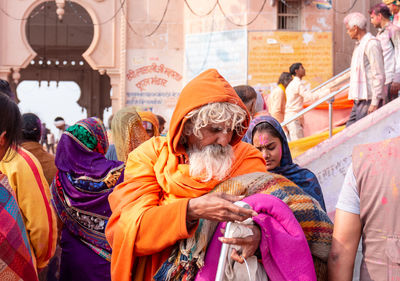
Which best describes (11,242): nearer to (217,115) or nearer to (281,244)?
(217,115)

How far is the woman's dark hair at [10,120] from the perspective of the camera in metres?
2.35

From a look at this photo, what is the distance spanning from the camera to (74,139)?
12.1 ft

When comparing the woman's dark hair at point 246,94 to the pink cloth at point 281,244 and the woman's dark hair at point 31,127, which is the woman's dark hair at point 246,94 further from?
the pink cloth at point 281,244

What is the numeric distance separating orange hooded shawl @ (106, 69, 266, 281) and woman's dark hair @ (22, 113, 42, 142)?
6.46 feet

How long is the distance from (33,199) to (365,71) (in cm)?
456

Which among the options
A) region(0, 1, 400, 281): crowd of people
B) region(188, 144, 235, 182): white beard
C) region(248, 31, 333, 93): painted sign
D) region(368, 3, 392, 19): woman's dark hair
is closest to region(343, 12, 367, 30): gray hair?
region(368, 3, 392, 19): woman's dark hair

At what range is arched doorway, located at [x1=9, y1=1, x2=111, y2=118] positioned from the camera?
19.3 meters

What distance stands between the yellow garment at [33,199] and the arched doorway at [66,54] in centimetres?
1552

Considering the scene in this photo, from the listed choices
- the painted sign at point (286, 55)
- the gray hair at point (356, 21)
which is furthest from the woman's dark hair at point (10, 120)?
the painted sign at point (286, 55)

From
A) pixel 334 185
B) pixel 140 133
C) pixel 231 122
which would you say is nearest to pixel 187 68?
pixel 334 185

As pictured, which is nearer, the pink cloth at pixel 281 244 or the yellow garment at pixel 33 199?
the pink cloth at pixel 281 244

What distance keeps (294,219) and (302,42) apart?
502 inches

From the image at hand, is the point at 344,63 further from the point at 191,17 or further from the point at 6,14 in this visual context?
the point at 6,14

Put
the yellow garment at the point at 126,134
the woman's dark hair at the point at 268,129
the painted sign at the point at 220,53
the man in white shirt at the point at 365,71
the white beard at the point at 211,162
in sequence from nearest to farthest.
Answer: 1. the white beard at the point at 211,162
2. the woman's dark hair at the point at 268,129
3. the yellow garment at the point at 126,134
4. the man in white shirt at the point at 365,71
5. the painted sign at the point at 220,53
